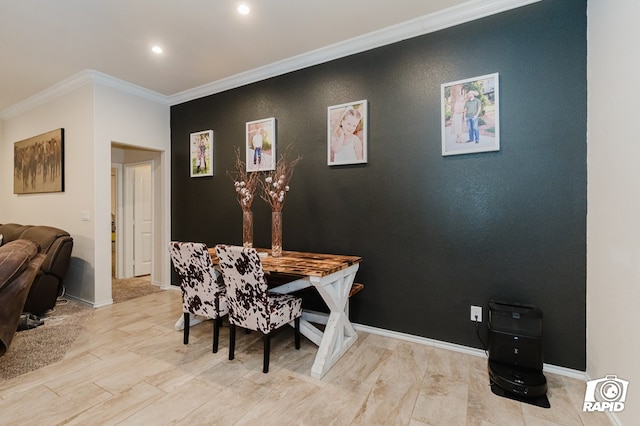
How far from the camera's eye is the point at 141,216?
5.07 m

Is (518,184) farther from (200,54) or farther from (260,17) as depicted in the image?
(200,54)

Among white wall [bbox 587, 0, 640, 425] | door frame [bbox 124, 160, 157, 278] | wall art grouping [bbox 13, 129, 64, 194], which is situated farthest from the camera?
door frame [bbox 124, 160, 157, 278]

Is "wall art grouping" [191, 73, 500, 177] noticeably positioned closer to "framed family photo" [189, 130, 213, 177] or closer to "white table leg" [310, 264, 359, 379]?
"framed family photo" [189, 130, 213, 177]

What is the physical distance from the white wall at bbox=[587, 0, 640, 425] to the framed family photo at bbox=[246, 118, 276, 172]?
277cm

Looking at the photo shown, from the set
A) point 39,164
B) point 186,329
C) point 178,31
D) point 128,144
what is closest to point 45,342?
point 186,329

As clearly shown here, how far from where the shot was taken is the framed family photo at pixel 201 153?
393 cm

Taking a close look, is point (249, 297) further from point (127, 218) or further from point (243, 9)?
point (127, 218)

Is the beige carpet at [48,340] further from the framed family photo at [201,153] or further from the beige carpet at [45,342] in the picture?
the framed family photo at [201,153]

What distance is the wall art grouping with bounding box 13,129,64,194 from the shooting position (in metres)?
3.88

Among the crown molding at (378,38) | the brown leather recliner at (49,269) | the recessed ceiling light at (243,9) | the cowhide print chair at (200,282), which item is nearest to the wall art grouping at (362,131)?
the crown molding at (378,38)

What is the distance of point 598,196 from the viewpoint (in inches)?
73.7

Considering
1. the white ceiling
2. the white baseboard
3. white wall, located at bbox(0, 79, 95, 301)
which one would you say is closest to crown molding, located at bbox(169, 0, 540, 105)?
the white ceiling

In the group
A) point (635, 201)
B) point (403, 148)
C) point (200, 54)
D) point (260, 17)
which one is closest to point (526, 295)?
point (635, 201)

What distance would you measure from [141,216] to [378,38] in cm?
466
